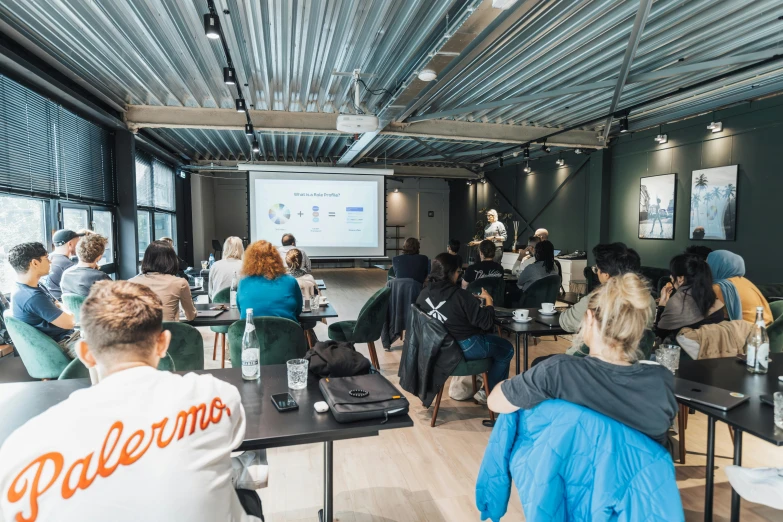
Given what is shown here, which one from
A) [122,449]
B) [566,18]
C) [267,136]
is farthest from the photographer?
[267,136]

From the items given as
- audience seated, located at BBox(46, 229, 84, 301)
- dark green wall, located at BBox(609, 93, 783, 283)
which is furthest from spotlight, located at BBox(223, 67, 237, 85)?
dark green wall, located at BBox(609, 93, 783, 283)

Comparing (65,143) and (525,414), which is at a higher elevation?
(65,143)

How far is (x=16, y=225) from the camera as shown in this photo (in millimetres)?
4223

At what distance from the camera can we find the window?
13.2ft

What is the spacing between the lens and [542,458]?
141 centimetres

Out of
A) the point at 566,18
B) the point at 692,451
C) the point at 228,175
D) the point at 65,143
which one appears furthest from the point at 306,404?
the point at 228,175

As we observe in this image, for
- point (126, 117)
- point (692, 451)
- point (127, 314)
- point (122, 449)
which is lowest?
point (692, 451)

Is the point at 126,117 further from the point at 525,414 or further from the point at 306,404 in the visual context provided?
the point at 525,414

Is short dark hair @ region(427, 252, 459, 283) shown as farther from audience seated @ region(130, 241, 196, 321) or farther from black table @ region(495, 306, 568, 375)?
audience seated @ region(130, 241, 196, 321)

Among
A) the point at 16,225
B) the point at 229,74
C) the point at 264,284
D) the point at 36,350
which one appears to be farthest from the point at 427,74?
the point at 16,225

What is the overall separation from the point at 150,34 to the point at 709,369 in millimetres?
4747

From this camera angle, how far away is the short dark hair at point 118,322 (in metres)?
1.09

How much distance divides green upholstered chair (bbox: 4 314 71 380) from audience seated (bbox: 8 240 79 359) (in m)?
0.14

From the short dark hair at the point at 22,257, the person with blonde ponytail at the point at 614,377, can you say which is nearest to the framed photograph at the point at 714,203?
the person with blonde ponytail at the point at 614,377
